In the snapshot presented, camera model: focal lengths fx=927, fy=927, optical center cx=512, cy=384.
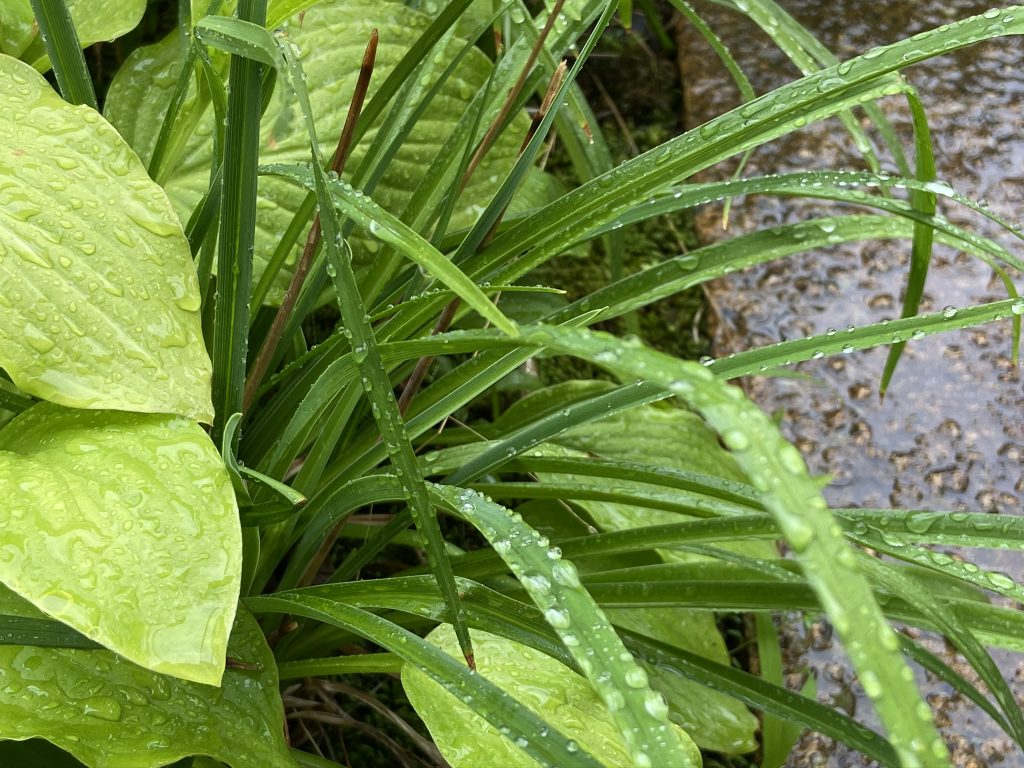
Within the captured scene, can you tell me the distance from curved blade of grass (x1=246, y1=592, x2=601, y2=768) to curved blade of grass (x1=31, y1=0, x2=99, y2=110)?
41 cm

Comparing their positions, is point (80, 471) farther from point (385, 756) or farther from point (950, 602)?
point (950, 602)

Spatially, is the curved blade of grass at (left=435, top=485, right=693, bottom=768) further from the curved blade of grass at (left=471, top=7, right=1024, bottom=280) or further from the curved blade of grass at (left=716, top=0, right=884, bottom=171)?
the curved blade of grass at (left=716, top=0, right=884, bottom=171)

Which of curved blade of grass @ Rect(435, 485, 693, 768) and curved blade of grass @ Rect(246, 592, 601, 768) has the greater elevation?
curved blade of grass @ Rect(435, 485, 693, 768)

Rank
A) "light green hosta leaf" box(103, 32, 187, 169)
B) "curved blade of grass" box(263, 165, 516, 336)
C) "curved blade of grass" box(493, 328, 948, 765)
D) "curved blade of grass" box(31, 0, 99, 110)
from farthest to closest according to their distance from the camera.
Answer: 1. "light green hosta leaf" box(103, 32, 187, 169)
2. "curved blade of grass" box(31, 0, 99, 110)
3. "curved blade of grass" box(263, 165, 516, 336)
4. "curved blade of grass" box(493, 328, 948, 765)

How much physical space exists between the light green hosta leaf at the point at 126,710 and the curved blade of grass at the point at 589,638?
0.73 ft

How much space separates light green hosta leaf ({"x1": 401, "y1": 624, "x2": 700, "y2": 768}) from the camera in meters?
0.54

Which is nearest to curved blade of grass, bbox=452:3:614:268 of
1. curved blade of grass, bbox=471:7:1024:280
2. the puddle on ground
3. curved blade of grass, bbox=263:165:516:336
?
curved blade of grass, bbox=471:7:1024:280

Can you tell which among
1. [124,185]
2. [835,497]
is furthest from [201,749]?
[835,497]

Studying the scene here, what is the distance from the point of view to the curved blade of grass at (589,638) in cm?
40

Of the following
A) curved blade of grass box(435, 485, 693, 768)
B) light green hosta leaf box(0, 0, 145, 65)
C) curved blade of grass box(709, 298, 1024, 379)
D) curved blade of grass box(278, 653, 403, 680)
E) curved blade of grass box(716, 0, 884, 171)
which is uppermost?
curved blade of grass box(716, 0, 884, 171)

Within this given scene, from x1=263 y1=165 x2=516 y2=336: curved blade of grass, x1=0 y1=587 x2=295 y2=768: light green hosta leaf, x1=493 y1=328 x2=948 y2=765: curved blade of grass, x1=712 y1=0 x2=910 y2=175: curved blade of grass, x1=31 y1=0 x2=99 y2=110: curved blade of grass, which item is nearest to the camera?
x1=493 y1=328 x2=948 y2=765: curved blade of grass

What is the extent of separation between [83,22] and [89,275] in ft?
1.36

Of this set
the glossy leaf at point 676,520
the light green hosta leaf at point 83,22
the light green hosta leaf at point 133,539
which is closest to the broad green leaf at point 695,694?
the glossy leaf at point 676,520

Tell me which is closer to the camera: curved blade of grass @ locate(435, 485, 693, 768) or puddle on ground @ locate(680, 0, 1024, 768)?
curved blade of grass @ locate(435, 485, 693, 768)
